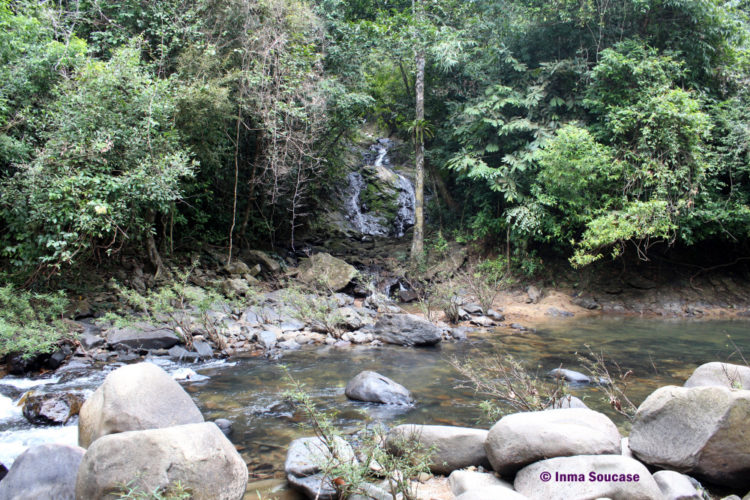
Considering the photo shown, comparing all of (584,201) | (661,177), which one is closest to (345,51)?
(584,201)

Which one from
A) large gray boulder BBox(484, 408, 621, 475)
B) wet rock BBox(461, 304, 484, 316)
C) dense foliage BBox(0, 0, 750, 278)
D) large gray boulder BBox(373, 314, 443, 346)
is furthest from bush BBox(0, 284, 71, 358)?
wet rock BBox(461, 304, 484, 316)

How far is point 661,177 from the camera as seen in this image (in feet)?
34.7

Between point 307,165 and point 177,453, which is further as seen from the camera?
point 307,165

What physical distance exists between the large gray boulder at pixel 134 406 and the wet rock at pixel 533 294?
10.7 m

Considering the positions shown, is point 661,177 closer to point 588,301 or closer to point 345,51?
point 588,301

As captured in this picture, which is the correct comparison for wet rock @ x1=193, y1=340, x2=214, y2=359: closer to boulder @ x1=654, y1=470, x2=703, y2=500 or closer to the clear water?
the clear water

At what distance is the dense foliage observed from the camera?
8000 millimetres

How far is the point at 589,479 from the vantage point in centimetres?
271

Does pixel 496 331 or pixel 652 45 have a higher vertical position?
pixel 652 45

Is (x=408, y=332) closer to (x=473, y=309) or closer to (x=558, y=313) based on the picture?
(x=473, y=309)

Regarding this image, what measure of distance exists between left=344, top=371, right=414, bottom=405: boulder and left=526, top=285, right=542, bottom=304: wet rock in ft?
27.5

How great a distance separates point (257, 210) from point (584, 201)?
9.29 m

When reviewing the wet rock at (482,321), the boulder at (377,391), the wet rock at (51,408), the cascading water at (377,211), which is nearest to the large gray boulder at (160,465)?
the wet rock at (51,408)

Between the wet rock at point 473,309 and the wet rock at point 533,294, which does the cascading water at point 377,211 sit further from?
the wet rock at point 473,309
